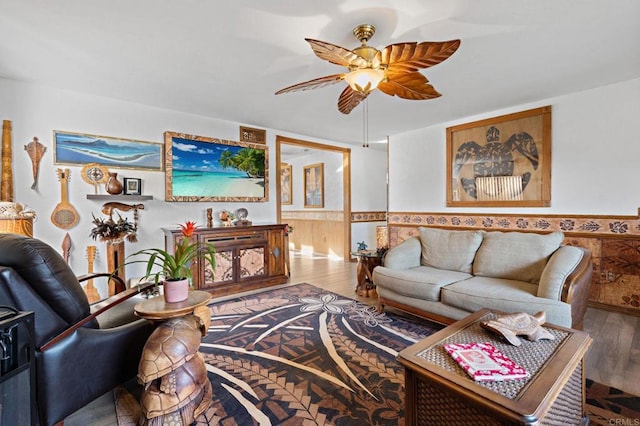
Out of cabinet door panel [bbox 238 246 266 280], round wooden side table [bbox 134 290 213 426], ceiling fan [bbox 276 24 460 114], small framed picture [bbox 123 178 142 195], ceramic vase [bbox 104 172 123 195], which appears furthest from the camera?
cabinet door panel [bbox 238 246 266 280]

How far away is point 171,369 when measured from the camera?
1502 mm

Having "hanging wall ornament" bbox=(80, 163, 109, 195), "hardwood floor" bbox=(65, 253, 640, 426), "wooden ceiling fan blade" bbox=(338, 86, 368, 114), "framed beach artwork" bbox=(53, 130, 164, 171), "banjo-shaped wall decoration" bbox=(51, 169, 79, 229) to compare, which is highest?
"wooden ceiling fan blade" bbox=(338, 86, 368, 114)

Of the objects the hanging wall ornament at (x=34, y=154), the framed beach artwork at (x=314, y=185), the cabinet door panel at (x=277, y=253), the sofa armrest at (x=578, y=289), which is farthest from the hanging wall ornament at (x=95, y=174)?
the sofa armrest at (x=578, y=289)

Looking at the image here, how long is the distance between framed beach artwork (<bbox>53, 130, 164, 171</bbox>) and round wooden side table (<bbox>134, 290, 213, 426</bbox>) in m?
2.65

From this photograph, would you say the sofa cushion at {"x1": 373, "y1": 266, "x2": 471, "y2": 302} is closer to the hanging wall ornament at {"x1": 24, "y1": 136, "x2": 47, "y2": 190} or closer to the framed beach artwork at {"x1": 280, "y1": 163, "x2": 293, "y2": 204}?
the hanging wall ornament at {"x1": 24, "y1": 136, "x2": 47, "y2": 190}

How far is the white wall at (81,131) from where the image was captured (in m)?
3.05

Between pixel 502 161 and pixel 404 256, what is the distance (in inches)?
83.6

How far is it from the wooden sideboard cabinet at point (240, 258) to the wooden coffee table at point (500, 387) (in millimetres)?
2879

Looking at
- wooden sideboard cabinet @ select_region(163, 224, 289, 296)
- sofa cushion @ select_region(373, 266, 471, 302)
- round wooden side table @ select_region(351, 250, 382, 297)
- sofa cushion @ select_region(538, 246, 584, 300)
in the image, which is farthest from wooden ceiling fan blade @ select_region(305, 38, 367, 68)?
wooden sideboard cabinet @ select_region(163, 224, 289, 296)

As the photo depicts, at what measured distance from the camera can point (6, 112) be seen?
297cm

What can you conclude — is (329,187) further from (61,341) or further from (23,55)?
(61,341)

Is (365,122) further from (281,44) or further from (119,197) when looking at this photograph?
(119,197)

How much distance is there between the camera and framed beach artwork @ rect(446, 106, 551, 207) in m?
3.74

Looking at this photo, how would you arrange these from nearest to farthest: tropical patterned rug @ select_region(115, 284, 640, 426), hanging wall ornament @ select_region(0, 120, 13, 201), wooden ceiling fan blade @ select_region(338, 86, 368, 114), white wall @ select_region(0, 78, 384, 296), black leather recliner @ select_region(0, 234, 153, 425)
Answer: black leather recliner @ select_region(0, 234, 153, 425) → tropical patterned rug @ select_region(115, 284, 640, 426) → wooden ceiling fan blade @ select_region(338, 86, 368, 114) → hanging wall ornament @ select_region(0, 120, 13, 201) → white wall @ select_region(0, 78, 384, 296)
